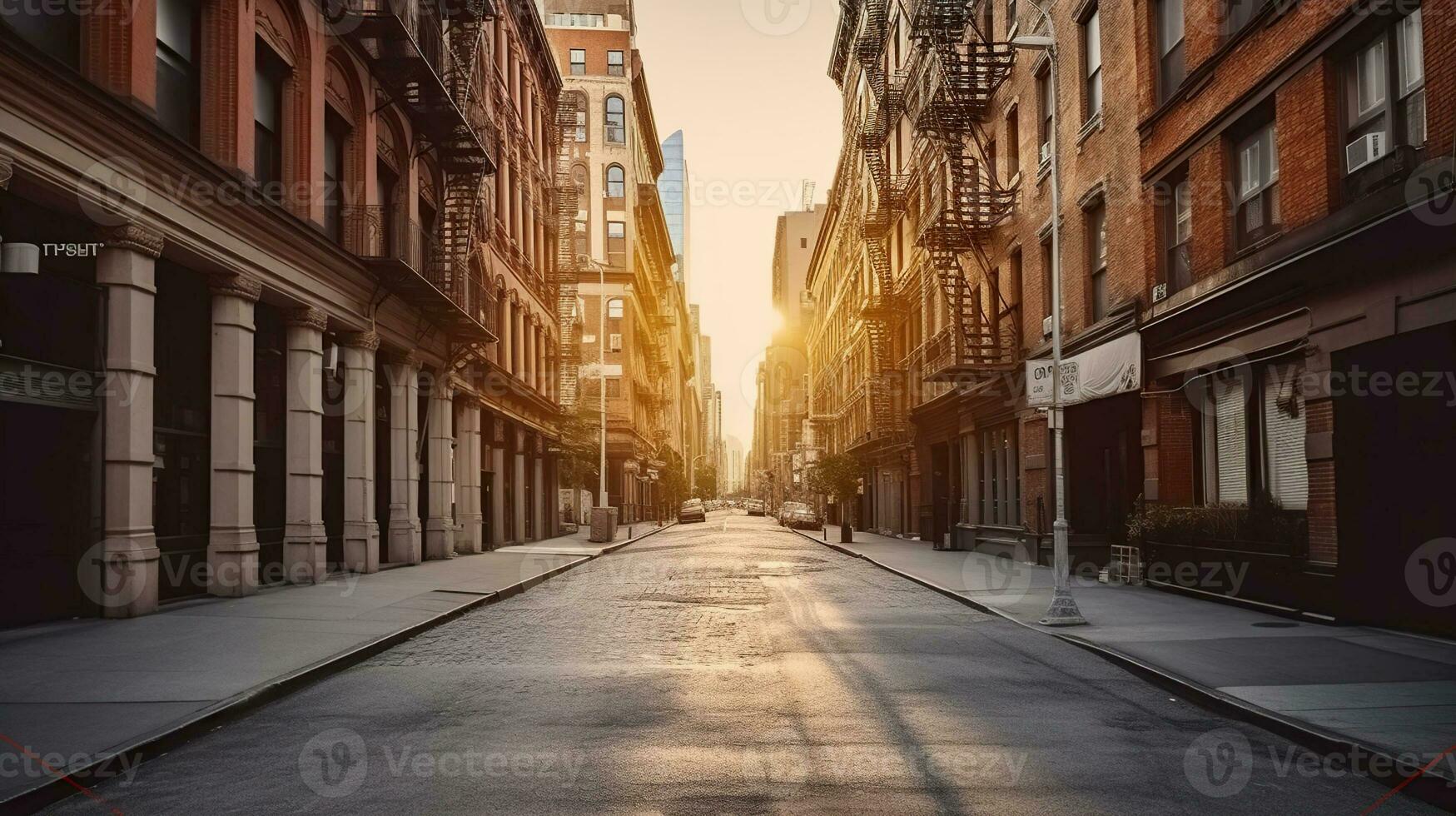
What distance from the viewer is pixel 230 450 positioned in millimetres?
16219

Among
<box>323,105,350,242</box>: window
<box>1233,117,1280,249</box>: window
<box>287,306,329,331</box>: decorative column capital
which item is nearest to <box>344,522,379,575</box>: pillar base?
<box>287,306,329,331</box>: decorative column capital

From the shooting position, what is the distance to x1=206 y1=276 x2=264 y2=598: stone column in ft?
52.8

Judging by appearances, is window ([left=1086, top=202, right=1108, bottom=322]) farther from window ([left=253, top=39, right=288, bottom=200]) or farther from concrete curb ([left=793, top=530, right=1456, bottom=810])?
window ([left=253, top=39, right=288, bottom=200])

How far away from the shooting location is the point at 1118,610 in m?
15.1

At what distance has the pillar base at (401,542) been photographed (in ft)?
80.5

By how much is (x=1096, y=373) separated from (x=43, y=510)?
686 inches

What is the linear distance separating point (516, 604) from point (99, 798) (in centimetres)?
1114

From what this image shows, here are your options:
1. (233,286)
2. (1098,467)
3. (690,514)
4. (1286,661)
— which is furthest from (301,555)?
(690,514)

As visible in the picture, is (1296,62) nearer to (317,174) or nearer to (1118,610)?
(1118,610)

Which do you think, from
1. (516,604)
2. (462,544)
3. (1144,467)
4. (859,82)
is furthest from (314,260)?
(859,82)

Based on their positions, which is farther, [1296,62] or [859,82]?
[859,82]

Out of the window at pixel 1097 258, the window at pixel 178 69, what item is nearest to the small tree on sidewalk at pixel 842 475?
the window at pixel 1097 258

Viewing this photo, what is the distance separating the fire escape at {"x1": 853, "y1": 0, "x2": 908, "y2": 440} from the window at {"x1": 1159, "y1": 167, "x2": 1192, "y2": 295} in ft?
73.8

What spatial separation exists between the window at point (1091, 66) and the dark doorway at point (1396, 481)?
33.8 ft
